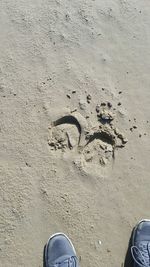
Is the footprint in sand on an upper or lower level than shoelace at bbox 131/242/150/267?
upper

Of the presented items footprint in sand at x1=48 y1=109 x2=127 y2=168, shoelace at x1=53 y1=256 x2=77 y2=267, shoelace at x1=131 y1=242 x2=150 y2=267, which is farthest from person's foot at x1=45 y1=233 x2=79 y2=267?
footprint in sand at x1=48 y1=109 x2=127 y2=168

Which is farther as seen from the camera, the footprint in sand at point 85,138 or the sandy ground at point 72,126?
the footprint in sand at point 85,138

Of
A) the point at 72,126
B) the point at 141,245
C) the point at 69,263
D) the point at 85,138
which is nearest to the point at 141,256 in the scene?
the point at 141,245

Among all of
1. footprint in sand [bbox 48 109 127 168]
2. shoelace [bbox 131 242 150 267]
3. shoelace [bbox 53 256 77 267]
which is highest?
footprint in sand [bbox 48 109 127 168]

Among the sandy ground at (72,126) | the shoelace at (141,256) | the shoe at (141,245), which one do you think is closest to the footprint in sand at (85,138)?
the sandy ground at (72,126)

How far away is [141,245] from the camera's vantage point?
281cm

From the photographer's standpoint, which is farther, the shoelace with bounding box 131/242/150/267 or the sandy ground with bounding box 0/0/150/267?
the shoelace with bounding box 131/242/150/267

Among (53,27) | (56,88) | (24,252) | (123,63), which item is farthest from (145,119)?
(24,252)

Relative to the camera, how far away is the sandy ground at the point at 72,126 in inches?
104

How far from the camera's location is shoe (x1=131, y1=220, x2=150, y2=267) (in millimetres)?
2770

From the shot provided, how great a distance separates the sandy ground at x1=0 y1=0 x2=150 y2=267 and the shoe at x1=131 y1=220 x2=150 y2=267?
0.05 meters

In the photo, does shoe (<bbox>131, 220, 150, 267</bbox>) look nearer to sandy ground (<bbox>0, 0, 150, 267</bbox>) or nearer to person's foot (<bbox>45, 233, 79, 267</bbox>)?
sandy ground (<bbox>0, 0, 150, 267</bbox>)

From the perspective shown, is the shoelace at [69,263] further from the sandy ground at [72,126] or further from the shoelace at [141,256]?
the shoelace at [141,256]

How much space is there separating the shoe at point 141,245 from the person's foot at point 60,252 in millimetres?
387
